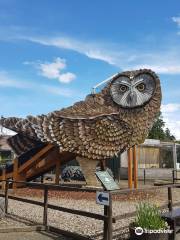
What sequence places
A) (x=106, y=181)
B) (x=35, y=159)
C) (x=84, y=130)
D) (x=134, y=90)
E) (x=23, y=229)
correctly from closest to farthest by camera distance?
1. (x=106, y=181)
2. (x=23, y=229)
3. (x=84, y=130)
4. (x=134, y=90)
5. (x=35, y=159)

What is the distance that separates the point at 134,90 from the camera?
49.2ft

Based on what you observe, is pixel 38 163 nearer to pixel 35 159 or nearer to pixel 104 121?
pixel 35 159

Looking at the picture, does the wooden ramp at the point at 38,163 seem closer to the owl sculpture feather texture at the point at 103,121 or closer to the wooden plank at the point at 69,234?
the owl sculpture feather texture at the point at 103,121

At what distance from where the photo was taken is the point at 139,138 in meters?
14.9

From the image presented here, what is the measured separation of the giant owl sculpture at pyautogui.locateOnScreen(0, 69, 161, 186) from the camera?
46.4 ft

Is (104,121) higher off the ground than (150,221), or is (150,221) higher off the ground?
(104,121)

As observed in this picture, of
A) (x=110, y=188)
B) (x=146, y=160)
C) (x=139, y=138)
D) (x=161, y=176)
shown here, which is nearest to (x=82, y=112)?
(x=139, y=138)

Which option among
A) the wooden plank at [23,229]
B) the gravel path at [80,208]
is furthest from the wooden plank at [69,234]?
the gravel path at [80,208]

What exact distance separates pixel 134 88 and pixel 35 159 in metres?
4.82

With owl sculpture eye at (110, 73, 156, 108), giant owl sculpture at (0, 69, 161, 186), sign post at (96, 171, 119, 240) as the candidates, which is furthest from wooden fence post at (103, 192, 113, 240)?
owl sculpture eye at (110, 73, 156, 108)

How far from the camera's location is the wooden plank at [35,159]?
52.4ft

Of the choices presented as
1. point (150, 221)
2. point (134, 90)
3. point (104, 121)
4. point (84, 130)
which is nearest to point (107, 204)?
point (150, 221)

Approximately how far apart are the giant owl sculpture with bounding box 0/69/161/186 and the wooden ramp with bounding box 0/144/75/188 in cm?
91

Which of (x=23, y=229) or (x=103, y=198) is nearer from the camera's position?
(x=103, y=198)
